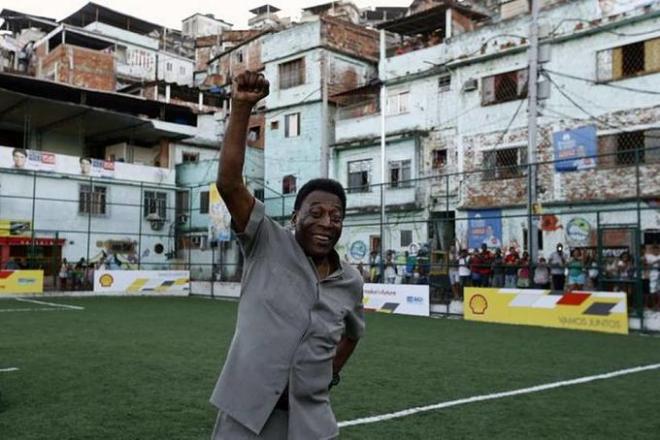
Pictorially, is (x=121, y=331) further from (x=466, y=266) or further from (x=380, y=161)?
(x=380, y=161)

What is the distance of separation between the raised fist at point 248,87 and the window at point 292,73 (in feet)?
110

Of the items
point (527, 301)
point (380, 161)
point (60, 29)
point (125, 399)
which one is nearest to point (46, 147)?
point (60, 29)

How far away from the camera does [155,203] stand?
3528 cm

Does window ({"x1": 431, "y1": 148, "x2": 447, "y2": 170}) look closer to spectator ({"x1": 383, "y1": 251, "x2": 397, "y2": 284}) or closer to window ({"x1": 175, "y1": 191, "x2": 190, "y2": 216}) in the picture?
spectator ({"x1": 383, "y1": 251, "x2": 397, "y2": 284})

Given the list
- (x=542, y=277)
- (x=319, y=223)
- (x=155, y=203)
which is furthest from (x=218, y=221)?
(x=319, y=223)

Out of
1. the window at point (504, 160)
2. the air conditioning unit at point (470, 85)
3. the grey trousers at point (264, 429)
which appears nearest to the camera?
the grey trousers at point (264, 429)

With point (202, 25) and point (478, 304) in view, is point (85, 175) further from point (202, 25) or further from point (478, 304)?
point (202, 25)

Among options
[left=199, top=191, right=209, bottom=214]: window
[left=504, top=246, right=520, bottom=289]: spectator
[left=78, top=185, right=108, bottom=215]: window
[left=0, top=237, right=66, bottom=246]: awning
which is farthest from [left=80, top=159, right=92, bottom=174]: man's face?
[left=504, top=246, right=520, bottom=289]: spectator

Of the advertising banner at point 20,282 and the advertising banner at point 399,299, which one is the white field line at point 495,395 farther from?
the advertising banner at point 20,282

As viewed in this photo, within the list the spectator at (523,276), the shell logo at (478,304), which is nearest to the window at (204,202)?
the shell logo at (478,304)

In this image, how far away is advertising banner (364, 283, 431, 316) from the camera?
18.9m

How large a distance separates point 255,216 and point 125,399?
4986 millimetres

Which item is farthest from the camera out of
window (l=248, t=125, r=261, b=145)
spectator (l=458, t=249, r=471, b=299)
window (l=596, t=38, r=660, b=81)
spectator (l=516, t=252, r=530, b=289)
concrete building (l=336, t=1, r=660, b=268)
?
window (l=248, t=125, r=261, b=145)

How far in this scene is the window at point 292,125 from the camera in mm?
35438
